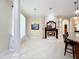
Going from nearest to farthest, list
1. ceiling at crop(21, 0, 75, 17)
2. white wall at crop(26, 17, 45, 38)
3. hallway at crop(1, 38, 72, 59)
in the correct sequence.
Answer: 1. hallway at crop(1, 38, 72, 59)
2. ceiling at crop(21, 0, 75, 17)
3. white wall at crop(26, 17, 45, 38)

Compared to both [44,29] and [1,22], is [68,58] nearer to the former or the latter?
[1,22]

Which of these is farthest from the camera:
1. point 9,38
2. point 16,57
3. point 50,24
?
point 50,24

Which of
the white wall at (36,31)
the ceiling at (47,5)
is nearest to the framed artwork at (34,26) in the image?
the white wall at (36,31)

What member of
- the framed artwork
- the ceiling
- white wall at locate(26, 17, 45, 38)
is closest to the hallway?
the ceiling

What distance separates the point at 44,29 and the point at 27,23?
1.95 meters

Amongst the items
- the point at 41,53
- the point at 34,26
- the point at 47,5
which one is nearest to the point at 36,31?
the point at 34,26

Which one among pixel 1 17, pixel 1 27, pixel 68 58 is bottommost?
pixel 68 58

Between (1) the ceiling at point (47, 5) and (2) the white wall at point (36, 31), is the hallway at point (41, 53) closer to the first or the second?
(1) the ceiling at point (47, 5)

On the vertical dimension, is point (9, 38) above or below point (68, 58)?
above

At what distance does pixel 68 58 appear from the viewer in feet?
16.0

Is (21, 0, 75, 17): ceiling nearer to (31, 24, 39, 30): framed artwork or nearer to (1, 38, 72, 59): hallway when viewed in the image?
(1, 38, 72, 59): hallway

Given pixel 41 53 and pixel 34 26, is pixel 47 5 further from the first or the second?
pixel 34 26

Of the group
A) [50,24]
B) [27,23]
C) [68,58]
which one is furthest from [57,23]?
[68,58]

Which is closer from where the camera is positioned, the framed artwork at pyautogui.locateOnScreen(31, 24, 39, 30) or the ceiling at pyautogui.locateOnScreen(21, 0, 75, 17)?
the ceiling at pyautogui.locateOnScreen(21, 0, 75, 17)
